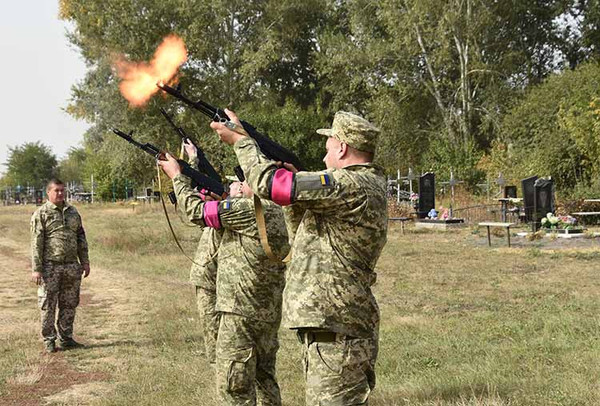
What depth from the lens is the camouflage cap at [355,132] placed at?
3.67 meters

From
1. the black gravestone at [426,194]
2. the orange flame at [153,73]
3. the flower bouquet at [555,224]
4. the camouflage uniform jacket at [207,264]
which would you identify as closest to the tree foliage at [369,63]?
the black gravestone at [426,194]

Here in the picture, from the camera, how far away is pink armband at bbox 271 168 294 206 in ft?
11.2

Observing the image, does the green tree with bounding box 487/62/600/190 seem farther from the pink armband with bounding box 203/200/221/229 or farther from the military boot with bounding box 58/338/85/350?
the pink armband with bounding box 203/200/221/229

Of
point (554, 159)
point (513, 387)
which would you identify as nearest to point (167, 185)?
point (554, 159)

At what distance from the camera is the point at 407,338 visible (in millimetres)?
8125

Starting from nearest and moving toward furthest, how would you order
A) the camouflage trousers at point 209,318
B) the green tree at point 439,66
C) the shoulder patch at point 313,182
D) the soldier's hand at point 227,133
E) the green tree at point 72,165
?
the shoulder patch at point 313,182 < the soldier's hand at point 227,133 < the camouflage trousers at point 209,318 < the green tree at point 439,66 < the green tree at point 72,165

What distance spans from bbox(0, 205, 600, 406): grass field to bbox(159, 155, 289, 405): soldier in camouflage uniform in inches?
50.2

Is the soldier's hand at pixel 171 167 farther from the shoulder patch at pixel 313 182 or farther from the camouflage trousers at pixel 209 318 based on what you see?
the shoulder patch at pixel 313 182

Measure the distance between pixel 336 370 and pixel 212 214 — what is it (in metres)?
1.77

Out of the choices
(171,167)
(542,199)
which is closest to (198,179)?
(171,167)

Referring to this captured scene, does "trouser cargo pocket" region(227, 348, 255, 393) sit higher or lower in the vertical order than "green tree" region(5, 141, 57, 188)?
lower

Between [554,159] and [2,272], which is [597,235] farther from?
[2,272]

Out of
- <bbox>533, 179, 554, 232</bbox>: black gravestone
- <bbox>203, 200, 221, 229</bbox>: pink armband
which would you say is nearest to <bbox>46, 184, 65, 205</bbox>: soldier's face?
<bbox>203, 200, 221, 229</bbox>: pink armband

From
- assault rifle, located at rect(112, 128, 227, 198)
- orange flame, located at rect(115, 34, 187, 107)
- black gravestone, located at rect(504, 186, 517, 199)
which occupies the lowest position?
assault rifle, located at rect(112, 128, 227, 198)
